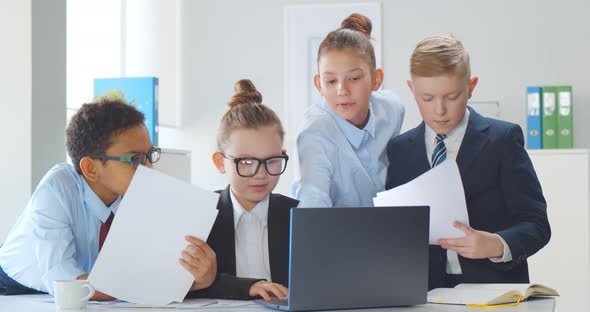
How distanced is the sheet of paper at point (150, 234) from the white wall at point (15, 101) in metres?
1.47

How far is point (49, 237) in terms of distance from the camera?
2.05 metres

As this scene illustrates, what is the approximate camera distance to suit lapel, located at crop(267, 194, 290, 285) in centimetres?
211

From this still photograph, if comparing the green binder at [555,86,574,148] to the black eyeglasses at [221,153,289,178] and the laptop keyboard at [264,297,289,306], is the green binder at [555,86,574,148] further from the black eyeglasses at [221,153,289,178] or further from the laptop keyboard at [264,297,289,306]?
the laptop keyboard at [264,297,289,306]

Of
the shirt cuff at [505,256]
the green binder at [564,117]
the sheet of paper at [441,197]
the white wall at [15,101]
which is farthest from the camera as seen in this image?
the green binder at [564,117]

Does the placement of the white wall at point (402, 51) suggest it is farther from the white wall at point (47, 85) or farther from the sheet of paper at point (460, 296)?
the sheet of paper at point (460, 296)

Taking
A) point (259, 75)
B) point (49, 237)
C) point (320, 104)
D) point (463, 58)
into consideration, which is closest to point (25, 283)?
point (49, 237)

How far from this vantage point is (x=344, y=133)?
89.7 inches

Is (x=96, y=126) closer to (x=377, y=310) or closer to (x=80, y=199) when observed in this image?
(x=80, y=199)

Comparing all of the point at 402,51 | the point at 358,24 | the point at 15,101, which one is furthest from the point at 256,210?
the point at 402,51

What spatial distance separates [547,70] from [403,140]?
3.83 m

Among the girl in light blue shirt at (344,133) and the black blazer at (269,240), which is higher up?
the girl in light blue shirt at (344,133)

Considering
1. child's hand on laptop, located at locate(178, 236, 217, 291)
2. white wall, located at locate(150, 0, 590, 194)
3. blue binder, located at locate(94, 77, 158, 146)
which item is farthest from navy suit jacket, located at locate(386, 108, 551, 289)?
white wall, located at locate(150, 0, 590, 194)

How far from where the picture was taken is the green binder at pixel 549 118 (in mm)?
5332

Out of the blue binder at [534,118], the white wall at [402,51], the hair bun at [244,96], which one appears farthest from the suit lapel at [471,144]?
the white wall at [402,51]
